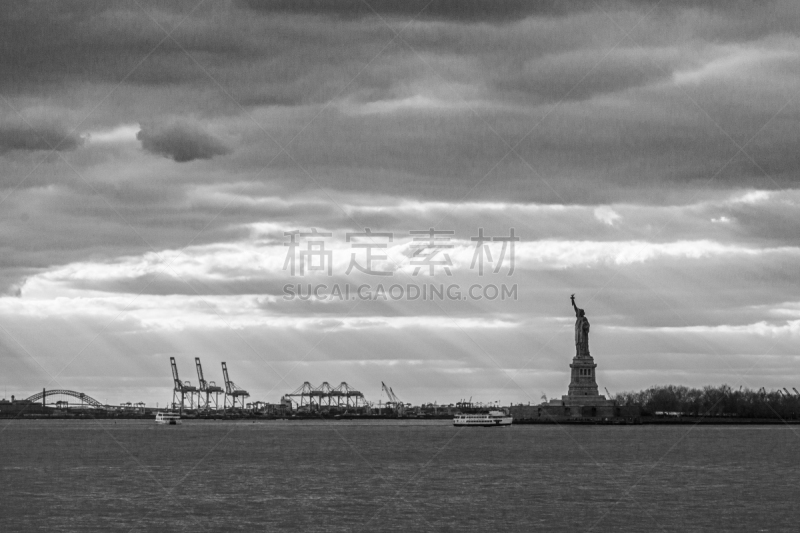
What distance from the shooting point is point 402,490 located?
78250 mm

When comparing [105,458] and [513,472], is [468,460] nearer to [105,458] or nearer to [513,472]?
[513,472]

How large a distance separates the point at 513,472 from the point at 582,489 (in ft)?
52.9

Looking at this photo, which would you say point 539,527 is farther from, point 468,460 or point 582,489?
point 468,460

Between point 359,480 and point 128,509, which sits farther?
point 359,480

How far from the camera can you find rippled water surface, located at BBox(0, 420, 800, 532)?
6188 centimetres

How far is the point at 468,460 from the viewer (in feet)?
→ 372

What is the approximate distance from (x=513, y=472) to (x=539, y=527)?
36009 millimetres

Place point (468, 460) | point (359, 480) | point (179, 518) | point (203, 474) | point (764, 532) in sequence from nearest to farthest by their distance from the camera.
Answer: point (764, 532) < point (179, 518) < point (359, 480) < point (203, 474) < point (468, 460)

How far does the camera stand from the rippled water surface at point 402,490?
61875 mm

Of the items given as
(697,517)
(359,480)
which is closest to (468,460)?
(359,480)

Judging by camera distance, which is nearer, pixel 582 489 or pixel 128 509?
pixel 128 509

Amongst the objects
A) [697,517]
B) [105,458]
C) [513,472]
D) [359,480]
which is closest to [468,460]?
[513,472]

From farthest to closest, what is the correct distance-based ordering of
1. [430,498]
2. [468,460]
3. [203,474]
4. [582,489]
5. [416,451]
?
[416,451]
[468,460]
[203,474]
[582,489]
[430,498]

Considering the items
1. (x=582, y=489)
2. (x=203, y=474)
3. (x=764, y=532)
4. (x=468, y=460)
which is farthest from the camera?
(x=468, y=460)
